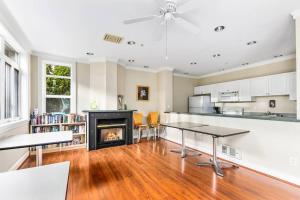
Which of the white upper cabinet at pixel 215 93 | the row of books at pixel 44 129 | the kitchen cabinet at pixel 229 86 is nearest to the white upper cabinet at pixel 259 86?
the kitchen cabinet at pixel 229 86

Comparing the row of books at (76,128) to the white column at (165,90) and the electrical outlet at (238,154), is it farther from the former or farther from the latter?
the electrical outlet at (238,154)

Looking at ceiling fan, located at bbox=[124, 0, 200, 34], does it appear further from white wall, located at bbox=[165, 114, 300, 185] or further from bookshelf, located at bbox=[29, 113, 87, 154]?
bookshelf, located at bbox=[29, 113, 87, 154]

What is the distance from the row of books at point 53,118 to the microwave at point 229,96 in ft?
16.9

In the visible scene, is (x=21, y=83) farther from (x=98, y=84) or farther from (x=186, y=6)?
(x=186, y=6)

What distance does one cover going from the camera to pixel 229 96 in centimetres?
552

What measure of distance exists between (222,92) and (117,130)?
14.1 ft

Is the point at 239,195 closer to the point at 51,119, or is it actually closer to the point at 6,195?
the point at 6,195

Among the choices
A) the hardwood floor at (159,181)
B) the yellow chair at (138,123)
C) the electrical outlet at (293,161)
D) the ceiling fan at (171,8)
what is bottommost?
the hardwood floor at (159,181)

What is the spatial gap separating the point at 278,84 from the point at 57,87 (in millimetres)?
6628

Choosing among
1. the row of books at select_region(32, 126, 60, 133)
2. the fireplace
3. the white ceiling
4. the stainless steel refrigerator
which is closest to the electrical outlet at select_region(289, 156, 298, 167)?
the white ceiling

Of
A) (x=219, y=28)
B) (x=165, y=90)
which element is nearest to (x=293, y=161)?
(x=219, y=28)

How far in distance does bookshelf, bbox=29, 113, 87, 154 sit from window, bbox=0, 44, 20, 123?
0.52m

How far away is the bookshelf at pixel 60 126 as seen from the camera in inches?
153

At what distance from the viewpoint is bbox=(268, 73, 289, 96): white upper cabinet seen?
411 cm
